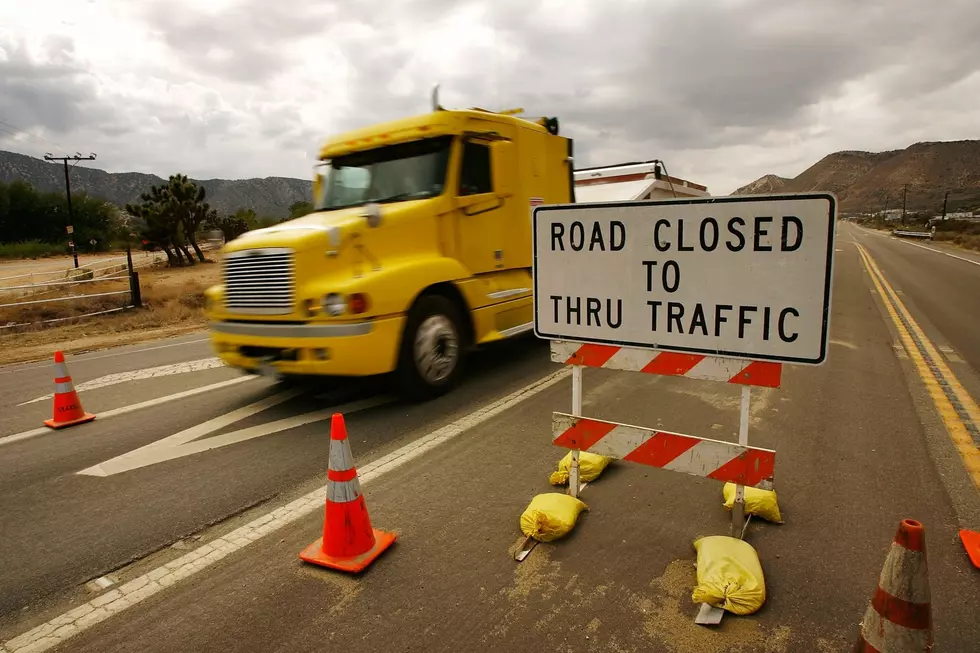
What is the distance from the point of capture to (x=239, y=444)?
466 centimetres

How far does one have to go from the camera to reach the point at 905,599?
192 centimetres

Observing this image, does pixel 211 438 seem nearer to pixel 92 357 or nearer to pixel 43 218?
pixel 92 357

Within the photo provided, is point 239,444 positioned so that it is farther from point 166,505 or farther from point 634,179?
point 634,179

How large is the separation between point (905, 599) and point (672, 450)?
1215 millimetres

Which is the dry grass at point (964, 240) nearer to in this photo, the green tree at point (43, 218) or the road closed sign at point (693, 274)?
the road closed sign at point (693, 274)

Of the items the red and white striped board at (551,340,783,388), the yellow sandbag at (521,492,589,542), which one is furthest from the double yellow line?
the yellow sandbag at (521,492,589,542)

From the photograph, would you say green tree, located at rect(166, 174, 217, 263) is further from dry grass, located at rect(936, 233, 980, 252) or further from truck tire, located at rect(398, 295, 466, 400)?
dry grass, located at rect(936, 233, 980, 252)

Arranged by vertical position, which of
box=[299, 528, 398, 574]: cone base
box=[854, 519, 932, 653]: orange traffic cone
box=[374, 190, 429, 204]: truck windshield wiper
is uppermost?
box=[374, 190, 429, 204]: truck windshield wiper

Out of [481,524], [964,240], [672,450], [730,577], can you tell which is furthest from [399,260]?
[964,240]

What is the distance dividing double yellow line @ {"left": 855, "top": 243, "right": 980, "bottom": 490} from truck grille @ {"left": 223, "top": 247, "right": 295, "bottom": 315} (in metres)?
5.26

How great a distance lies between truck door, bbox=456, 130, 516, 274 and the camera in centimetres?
619

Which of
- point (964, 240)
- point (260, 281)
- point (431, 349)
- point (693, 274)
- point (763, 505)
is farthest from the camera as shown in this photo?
point (964, 240)

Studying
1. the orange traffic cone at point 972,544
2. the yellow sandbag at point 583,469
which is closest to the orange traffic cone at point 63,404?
the yellow sandbag at point 583,469

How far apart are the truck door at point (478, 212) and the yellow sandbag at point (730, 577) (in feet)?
13.7
